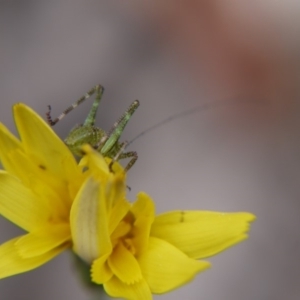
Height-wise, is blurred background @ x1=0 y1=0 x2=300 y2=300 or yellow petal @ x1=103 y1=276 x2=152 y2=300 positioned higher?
blurred background @ x1=0 y1=0 x2=300 y2=300

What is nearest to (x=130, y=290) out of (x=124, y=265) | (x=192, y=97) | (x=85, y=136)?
(x=124, y=265)

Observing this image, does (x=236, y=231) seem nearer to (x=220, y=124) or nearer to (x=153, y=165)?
(x=153, y=165)

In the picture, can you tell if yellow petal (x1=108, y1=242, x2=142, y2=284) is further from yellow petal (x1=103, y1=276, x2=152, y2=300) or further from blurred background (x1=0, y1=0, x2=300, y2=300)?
blurred background (x1=0, y1=0, x2=300, y2=300)

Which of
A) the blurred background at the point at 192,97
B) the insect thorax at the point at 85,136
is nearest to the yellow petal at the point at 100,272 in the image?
the insect thorax at the point at 85,136

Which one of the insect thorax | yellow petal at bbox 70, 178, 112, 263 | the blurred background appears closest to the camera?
yellow petal at bbox 70, 178, 112, 263

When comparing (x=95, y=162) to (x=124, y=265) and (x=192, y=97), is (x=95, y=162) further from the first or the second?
(x=192, y=97)

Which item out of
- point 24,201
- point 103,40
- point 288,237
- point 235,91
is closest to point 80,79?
point 103,40

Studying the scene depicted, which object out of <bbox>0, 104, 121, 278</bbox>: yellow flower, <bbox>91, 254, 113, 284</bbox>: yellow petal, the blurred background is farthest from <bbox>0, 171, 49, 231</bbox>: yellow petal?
the blurred background
